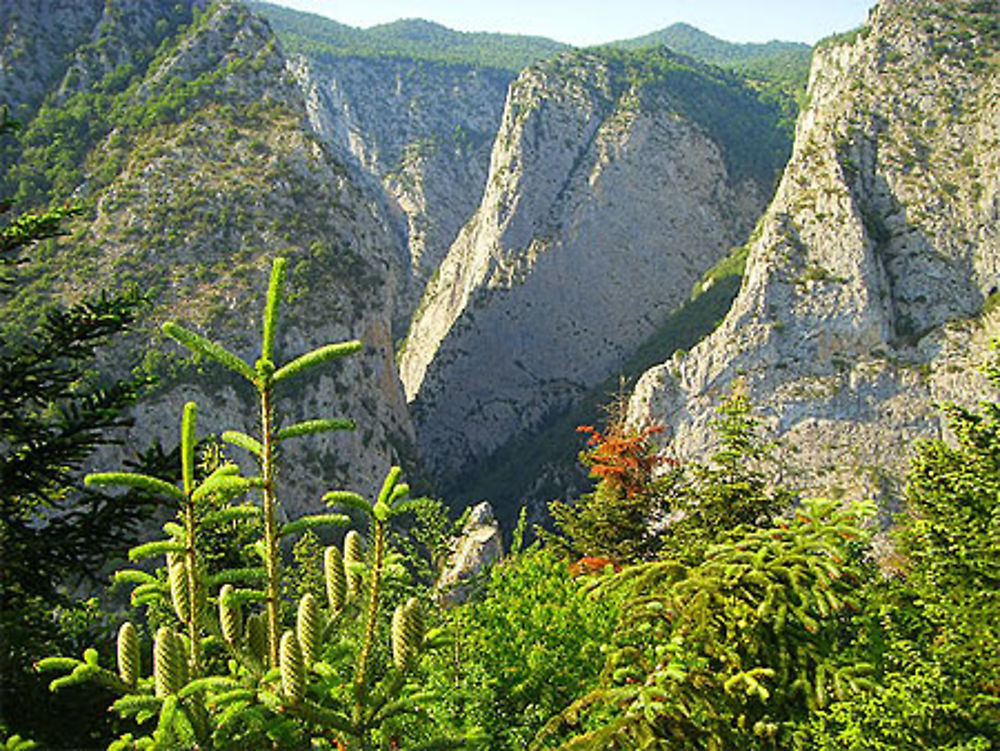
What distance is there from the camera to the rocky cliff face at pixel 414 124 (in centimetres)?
11844

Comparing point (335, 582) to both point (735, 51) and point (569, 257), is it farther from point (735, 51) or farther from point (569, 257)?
point (735, 51)

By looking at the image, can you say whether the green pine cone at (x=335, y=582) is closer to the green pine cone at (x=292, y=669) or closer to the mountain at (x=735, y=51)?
the green pine cone at (x=292, y=669)

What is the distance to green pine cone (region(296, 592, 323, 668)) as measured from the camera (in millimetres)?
3240

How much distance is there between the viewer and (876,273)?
4234 centimetres

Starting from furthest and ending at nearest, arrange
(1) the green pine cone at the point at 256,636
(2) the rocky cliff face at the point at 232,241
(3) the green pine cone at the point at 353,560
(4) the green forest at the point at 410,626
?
(2) the rocky cliff face at the point at 232,241 < (1) the green pine cone at the point at 256,636 < (3) the green pine cone at the point at 353,560 < (4) the green forest at the point at 410,626

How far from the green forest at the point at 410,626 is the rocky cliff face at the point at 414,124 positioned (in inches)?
4238

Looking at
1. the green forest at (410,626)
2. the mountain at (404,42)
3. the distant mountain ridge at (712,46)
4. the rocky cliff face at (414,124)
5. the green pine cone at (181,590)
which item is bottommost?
the green forest at (410,626)

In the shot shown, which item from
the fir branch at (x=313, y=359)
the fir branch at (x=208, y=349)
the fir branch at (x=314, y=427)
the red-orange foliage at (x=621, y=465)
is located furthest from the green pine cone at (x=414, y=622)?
the red-orange foliage at (x=621, y=465)

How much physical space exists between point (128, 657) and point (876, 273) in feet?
151

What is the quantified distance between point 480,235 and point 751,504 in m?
72.4

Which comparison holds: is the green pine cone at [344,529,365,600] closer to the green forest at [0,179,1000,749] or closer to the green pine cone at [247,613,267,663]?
the green forest at [0,179,1000,749]

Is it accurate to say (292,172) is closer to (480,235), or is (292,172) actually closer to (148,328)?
(148,328)

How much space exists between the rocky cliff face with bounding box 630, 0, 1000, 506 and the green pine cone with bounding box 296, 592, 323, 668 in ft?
124

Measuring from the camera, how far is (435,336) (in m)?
82.0
